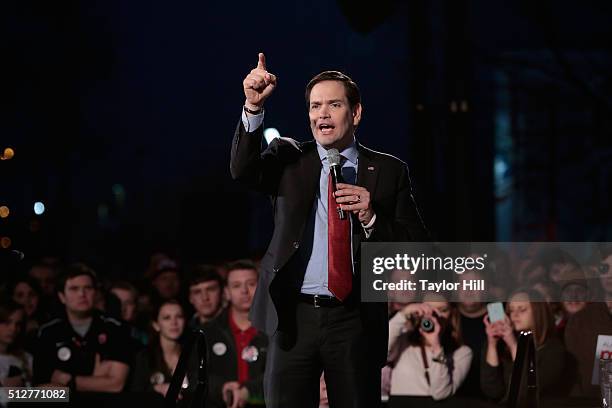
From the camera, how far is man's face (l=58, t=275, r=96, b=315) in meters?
7.49

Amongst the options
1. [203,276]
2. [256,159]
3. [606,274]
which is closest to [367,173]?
[256,159]

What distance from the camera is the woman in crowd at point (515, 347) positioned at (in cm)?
668

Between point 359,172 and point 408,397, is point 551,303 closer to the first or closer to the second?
point 408,397

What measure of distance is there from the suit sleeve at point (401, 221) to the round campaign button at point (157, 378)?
3.89 m

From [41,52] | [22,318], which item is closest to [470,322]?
[22,318]

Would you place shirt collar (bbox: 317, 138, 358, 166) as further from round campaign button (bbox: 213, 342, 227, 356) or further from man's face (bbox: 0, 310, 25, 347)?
man's face (bbox: 0, 310, 25, 347)

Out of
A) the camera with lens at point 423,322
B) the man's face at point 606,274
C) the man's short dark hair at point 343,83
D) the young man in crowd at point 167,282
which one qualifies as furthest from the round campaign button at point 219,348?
the man's short dark hair at point 343,83

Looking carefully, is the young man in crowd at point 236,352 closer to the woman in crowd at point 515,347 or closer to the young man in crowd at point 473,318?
the young man in crowd at point 473,318

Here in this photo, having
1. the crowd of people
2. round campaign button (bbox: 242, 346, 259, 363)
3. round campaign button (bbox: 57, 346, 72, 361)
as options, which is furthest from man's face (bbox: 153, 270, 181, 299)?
round campaign button (bbox: 242, 346, 259, 363)

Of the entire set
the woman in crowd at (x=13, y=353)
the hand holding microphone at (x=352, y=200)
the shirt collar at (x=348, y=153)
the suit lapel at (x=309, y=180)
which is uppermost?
the shirt collar at (x=348, y=153)

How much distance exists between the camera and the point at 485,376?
676 centimetres

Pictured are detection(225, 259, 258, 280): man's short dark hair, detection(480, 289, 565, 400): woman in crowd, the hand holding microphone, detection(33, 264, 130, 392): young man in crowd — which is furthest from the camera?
detection(225, 259, 258, 280): man's short dark hair

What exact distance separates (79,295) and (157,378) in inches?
36.4

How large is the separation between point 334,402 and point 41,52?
12721 mm
